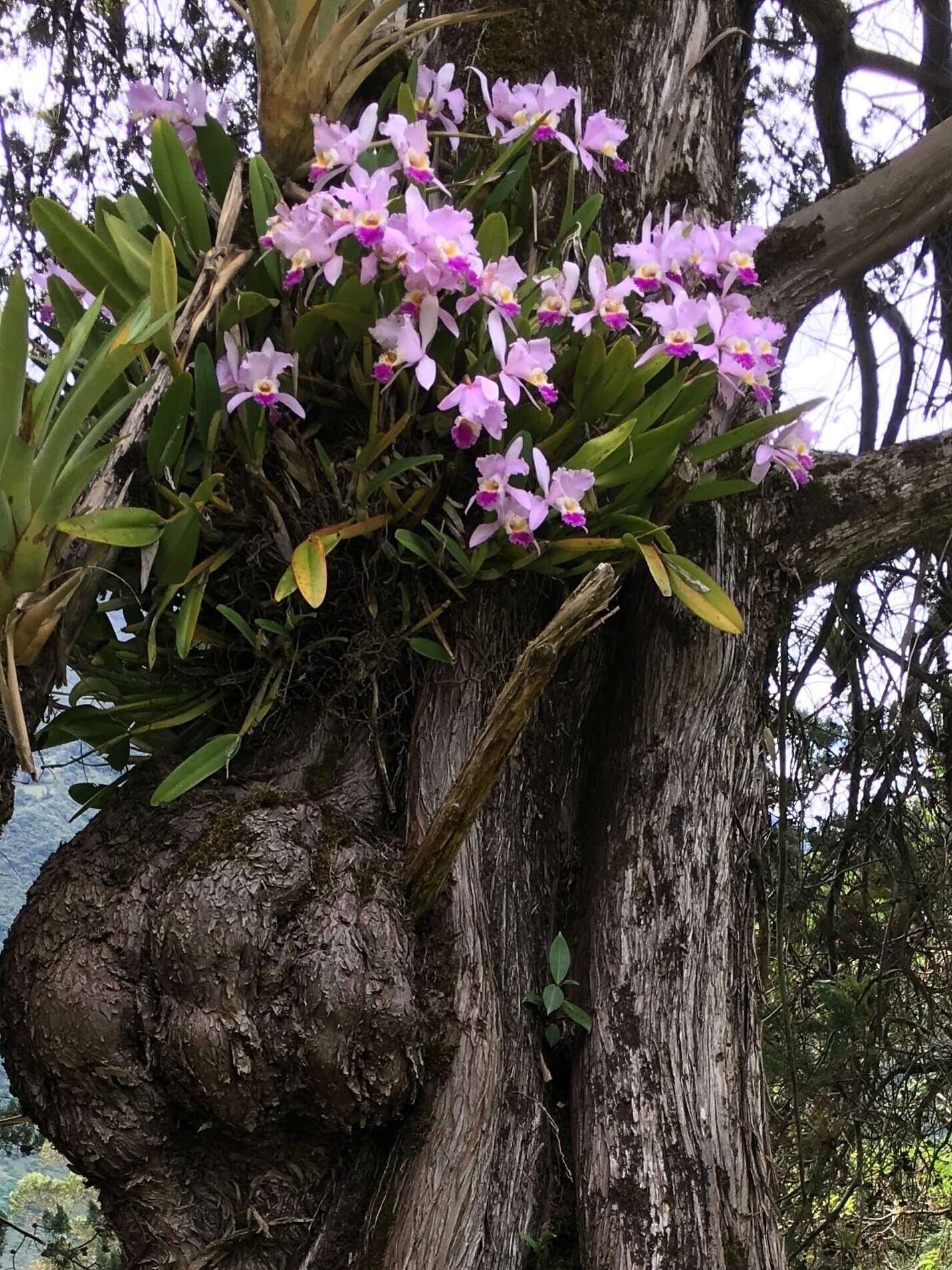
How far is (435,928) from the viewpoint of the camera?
4.98ft

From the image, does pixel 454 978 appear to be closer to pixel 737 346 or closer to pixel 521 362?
pixel 521 362

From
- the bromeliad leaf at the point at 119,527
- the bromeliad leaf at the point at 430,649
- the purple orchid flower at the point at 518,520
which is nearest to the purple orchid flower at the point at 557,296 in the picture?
the purple orchid flower at the point at 518,520

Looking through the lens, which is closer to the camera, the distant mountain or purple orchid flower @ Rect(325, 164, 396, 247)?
purple orchid flower @ Rect(325, 164, 396, 247)

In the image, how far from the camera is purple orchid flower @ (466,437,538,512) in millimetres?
1426

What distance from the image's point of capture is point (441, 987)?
1477 mm

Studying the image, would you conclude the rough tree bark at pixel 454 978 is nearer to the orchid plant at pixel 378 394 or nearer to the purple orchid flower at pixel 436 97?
the orchid plant at pixel 378 394

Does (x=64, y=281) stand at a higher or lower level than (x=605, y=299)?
lower

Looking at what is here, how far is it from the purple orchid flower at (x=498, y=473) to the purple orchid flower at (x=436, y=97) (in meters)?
0.64

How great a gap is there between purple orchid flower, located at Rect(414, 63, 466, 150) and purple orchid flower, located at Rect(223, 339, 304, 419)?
1.84 ft

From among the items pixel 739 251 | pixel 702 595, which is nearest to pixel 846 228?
pixel 739 251

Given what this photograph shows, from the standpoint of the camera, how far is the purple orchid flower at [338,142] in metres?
1.48

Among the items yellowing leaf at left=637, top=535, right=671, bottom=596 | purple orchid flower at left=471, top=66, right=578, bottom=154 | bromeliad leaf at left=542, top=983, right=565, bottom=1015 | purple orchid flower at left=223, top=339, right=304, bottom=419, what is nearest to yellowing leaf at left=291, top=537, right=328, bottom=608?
purple orchid flower at left=223, top=339, right=304, bottom=419

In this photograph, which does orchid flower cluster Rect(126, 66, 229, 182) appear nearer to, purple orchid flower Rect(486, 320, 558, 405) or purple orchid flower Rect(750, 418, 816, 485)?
purple orchid flower Rect(486, 320, 558, 405)

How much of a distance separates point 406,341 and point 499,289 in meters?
0.14
